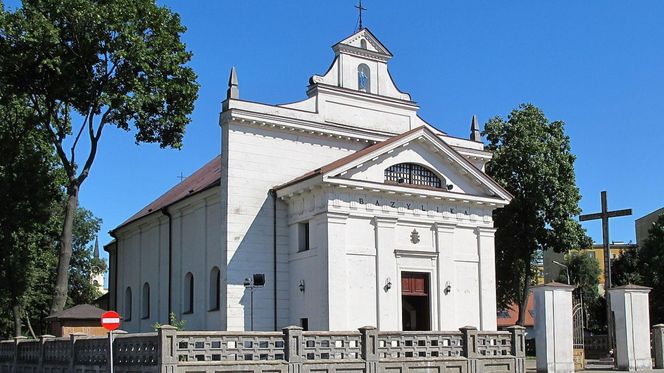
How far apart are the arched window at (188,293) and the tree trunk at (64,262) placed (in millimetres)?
6785

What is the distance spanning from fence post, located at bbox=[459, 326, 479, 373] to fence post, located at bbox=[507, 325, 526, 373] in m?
1.63

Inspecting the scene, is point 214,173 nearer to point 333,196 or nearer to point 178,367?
point 333,196

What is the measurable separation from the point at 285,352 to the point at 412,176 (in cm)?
1332

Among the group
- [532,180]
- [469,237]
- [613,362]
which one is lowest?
[613,362]

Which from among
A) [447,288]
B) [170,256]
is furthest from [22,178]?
[447,288]

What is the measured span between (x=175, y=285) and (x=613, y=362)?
796 inches

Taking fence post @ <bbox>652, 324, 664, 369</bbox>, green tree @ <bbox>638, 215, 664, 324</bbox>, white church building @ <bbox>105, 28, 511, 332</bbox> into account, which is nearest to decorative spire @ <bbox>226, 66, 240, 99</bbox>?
white church building @ <bbox>105, 28, 511, 332</bbox>

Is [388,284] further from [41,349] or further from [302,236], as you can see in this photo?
[41,349]

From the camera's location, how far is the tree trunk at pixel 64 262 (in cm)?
2988

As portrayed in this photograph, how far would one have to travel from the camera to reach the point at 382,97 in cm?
3447

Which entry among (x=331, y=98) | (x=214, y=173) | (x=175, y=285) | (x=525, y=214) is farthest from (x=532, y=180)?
(x=175, y=285)

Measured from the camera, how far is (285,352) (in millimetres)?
20062

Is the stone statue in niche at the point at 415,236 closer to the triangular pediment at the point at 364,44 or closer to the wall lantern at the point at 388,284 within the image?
the wall lantern at the point at 388,284

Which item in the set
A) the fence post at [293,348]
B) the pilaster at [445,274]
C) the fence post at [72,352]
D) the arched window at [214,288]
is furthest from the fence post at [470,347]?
the arched window at [214,288]
